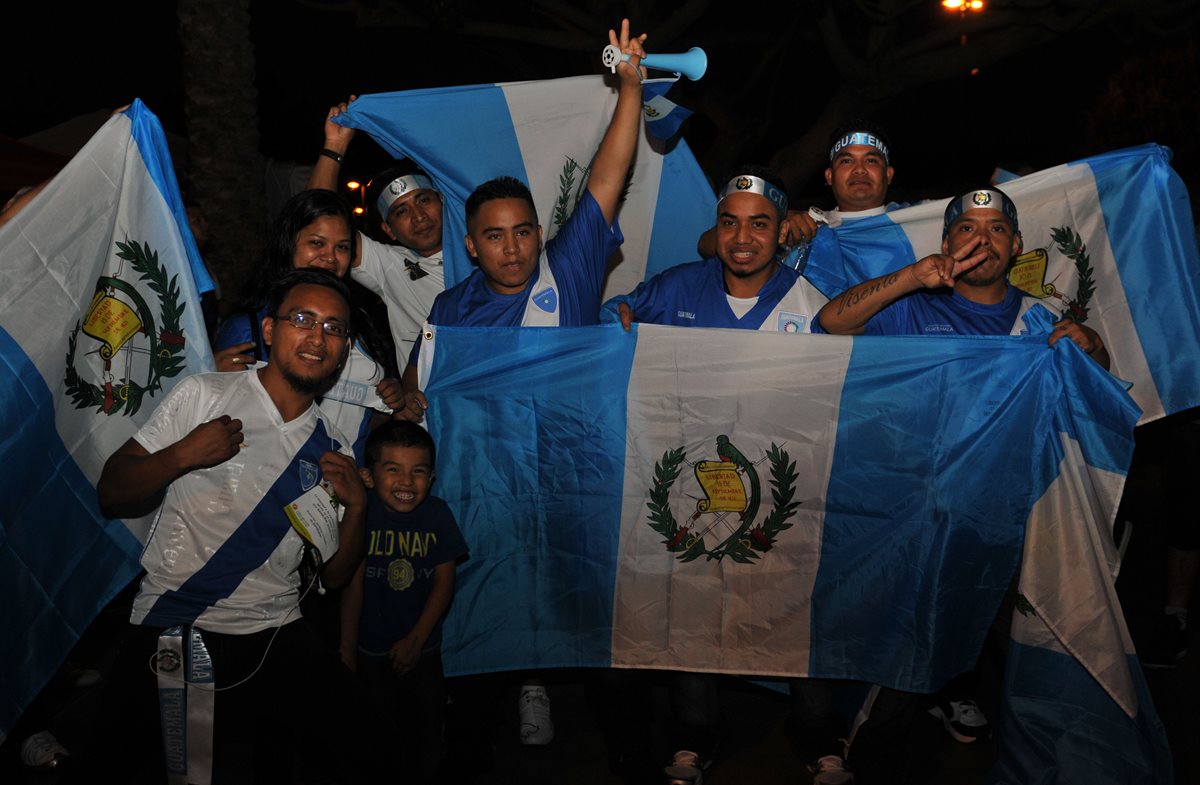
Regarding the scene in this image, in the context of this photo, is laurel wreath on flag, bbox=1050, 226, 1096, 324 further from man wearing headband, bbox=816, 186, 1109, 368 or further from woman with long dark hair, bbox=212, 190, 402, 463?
woman with long dark hair, bbox=212, 190, 402, 463

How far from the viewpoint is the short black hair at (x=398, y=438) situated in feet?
13.3

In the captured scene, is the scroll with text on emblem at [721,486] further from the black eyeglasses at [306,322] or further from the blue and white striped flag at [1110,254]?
the black eyeglasses at [306,322]

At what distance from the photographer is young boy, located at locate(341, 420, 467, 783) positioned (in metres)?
4.05

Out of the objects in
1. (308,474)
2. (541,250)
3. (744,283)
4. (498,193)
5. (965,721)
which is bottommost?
(965,721)

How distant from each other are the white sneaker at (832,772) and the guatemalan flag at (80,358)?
101 inches

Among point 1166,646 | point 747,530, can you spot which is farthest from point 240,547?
point 1166,646

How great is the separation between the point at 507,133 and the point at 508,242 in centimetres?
97

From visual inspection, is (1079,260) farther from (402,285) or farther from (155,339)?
(155,339)

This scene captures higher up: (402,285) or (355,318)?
(402,285)

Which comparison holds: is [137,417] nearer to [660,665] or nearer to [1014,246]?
[660,665]

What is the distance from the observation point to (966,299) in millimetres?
4234

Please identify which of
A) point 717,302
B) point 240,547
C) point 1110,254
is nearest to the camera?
point 240,547

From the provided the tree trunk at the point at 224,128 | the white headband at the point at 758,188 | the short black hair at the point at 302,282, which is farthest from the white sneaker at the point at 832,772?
the tree trunk at the point at 224,128

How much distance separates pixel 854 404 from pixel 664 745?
5.61ft
